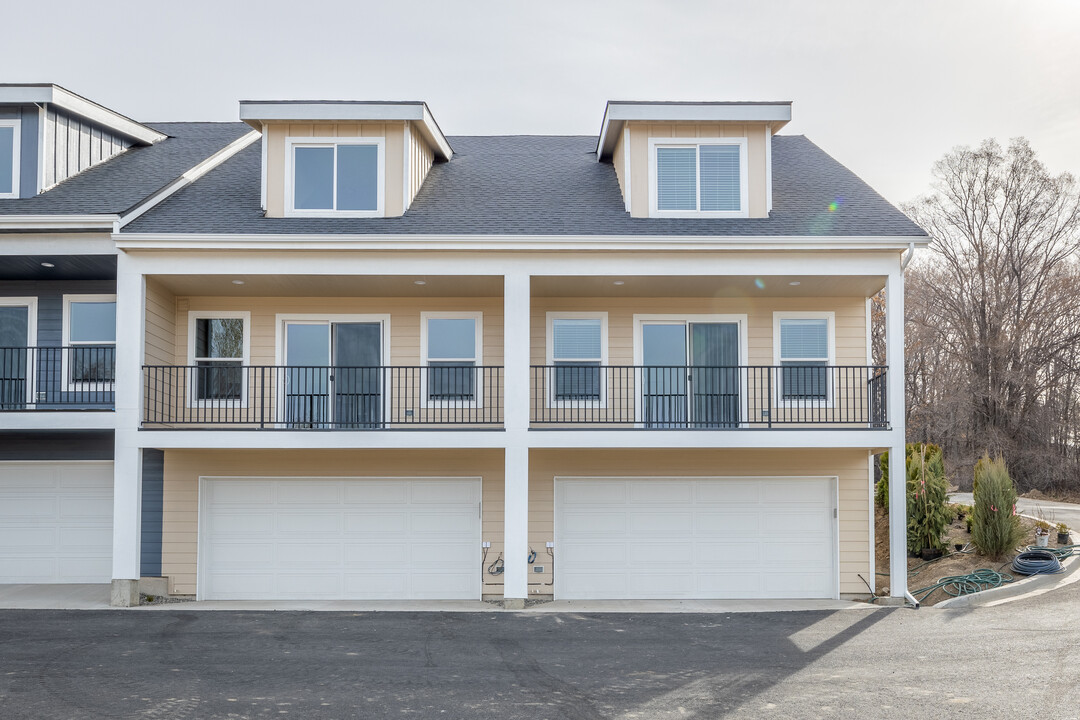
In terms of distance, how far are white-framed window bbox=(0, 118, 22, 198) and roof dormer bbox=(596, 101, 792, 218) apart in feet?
32.3

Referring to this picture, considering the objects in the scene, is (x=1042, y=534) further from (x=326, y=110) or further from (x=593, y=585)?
(x=326, y=110)

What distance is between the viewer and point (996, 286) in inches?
1405

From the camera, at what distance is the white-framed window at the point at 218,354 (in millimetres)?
15523

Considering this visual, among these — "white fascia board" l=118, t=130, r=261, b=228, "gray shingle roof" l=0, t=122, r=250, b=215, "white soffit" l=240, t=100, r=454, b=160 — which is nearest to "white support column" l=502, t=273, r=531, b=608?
"white soffit" l=240, t=100, r=454, b=160

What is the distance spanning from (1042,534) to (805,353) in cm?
470

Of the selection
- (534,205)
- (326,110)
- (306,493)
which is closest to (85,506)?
(306,493)

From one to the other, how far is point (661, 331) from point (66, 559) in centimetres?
1054

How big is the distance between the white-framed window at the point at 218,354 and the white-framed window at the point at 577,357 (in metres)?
5.04

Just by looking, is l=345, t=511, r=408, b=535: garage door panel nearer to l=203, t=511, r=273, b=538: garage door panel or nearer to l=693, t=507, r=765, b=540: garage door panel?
l=203, t=511, r=273, b=538: garage door panel

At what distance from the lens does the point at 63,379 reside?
15.4 m

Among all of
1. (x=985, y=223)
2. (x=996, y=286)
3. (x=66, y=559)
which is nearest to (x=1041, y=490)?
(x=996, y=286)

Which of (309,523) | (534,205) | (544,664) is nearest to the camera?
(544,664)

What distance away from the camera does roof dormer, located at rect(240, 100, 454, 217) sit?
1532cm

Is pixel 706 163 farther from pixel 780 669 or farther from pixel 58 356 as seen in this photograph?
pixel 58 356
